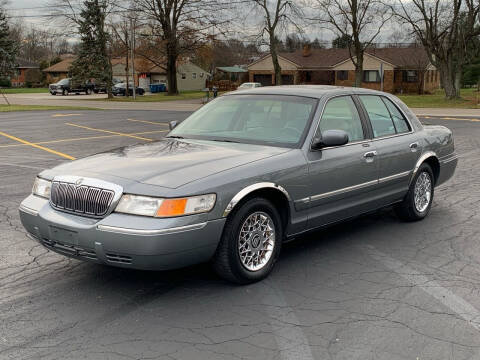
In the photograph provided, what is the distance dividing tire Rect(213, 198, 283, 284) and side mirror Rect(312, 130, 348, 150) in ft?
2.63

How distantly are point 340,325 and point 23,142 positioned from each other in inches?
528

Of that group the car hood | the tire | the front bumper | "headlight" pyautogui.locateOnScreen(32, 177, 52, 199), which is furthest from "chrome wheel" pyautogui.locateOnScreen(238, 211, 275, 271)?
"headlight" pyautogui.locateOnScreen(32, 177, 52, 199)

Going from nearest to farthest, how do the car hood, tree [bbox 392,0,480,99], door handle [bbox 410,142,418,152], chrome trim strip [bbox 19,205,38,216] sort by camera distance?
the car hood, chrome trim strip [bbox 19,205,38,216], door handle [bbox 410,142,418,152], tree [bbox 392,0,480,99]

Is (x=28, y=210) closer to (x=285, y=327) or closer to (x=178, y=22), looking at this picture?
(x=285, y=327)

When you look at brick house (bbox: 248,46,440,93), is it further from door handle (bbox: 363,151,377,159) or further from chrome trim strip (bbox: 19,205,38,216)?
chrome trim strip (bbox: 19,205,38,216)

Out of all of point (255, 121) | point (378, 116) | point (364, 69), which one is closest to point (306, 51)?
point (364, 69)

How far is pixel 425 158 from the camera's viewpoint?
6605 mm

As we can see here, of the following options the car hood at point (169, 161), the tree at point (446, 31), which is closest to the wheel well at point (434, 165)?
the car hood at point (169, 161)

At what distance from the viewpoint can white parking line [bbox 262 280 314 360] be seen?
3492 millimetres

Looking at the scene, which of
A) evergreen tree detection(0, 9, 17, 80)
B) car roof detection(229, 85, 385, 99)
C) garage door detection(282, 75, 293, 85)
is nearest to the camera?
car roof detection(229, 85, 385, 99)

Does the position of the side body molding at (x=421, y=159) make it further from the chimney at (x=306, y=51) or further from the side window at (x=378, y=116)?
the chimney at (x=306, y=51)

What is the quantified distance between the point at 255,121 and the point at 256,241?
1422mm

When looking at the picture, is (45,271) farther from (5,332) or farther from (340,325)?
(340,325)

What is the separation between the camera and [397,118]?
6.48m
